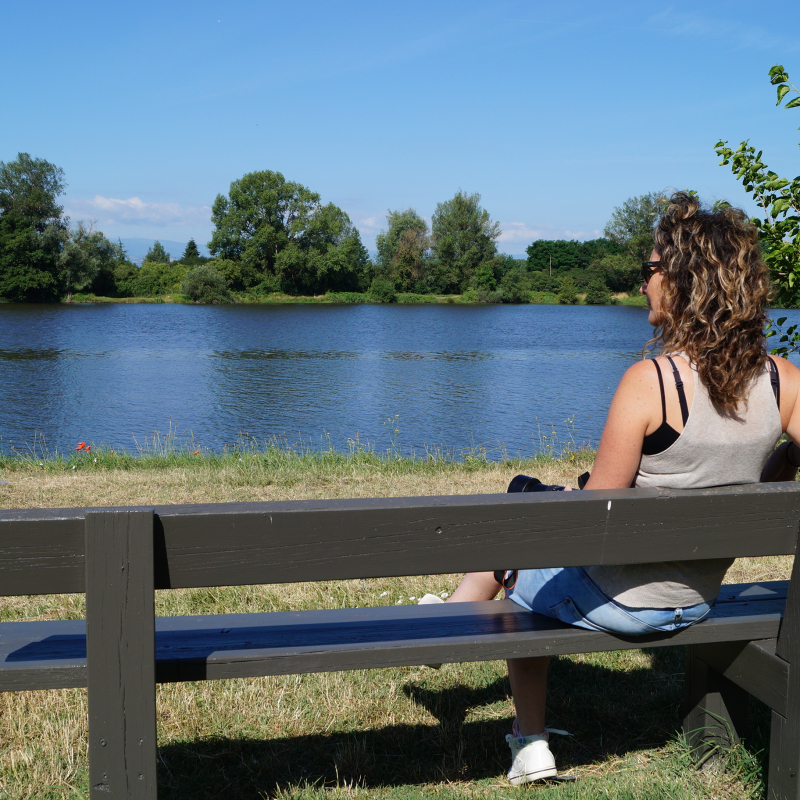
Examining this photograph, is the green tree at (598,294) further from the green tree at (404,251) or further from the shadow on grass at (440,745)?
the shadow on grass at (440,745)

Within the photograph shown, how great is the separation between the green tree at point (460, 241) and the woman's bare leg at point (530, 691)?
83.3 m

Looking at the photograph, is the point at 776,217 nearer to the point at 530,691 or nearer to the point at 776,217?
the point at 776,217

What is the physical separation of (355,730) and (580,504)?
1503mm

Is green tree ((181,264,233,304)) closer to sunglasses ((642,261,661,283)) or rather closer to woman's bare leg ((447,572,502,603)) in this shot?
woman's bare leg ((447,572,502,603))

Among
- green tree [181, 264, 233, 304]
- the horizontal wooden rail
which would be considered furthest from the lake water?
green tree [181, 264, 233, 304]

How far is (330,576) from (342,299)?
7469 cm

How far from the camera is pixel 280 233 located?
76812 mm

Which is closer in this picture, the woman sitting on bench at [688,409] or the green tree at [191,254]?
the woman sitting on bench at [688,409]

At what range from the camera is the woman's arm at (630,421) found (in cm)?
200

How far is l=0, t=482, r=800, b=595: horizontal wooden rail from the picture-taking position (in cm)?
157

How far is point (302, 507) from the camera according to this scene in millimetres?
1628

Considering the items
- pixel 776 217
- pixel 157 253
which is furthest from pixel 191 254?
pixel 776 217

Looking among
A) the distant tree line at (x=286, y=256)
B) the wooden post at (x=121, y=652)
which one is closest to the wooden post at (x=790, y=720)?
the wooden post at (x=121, y=652)

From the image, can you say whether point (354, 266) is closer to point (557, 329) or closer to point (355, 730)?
point (557, 329)
